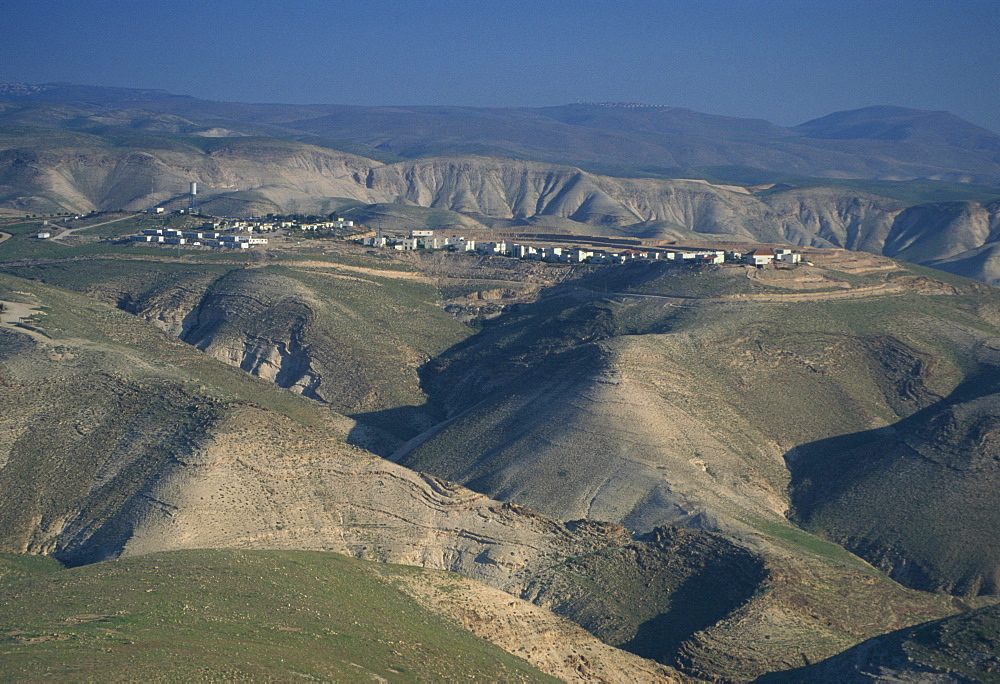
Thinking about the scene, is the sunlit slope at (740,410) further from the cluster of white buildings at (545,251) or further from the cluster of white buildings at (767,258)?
the cluster of white buildings at (545,251)

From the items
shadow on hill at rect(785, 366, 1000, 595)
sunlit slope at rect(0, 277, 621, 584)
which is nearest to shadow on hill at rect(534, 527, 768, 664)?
sunlit slope at rect(0, 277, 621, 584)

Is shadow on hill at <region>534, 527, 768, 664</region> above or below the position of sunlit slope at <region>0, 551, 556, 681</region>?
below

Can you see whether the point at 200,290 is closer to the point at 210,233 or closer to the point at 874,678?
the point at 210,233

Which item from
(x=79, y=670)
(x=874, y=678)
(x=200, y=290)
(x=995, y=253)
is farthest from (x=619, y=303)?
(x=995, y=253)

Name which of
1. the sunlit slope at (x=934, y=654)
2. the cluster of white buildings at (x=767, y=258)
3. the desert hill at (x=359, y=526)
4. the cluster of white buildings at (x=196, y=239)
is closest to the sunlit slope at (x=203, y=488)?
the desert hill at (x=359, y=526)

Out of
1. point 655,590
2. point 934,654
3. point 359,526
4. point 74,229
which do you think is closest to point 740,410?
point 655,590

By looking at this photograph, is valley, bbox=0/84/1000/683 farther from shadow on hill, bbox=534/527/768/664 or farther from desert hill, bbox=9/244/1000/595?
desert hill, bbox=9/244/1000/595
